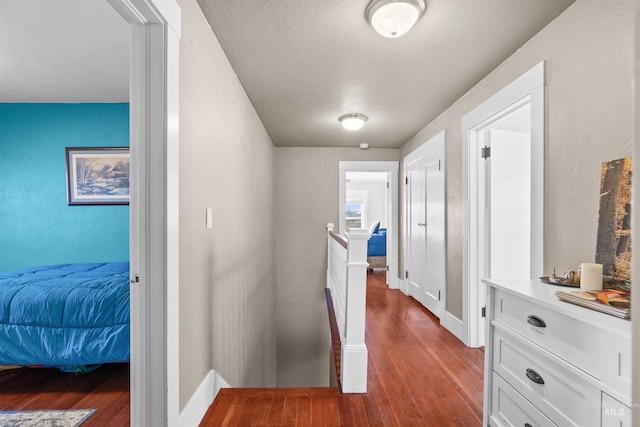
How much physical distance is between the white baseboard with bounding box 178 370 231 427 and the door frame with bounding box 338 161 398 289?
3.33 m

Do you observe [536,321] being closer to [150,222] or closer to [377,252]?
[150,222]

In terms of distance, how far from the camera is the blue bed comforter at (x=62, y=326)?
1.98 meters

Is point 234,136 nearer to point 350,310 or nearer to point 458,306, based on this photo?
point 350,310

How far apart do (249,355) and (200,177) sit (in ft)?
6.71

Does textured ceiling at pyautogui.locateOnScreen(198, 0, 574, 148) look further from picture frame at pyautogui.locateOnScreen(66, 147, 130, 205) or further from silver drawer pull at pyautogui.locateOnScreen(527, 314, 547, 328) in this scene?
picture frame at pyautogui.locateOnScreen(66, 147, 130, 205)

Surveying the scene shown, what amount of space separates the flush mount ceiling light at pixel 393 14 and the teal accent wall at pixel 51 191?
9.95ft

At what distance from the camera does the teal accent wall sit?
335 cm

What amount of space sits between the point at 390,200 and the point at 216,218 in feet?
11.4

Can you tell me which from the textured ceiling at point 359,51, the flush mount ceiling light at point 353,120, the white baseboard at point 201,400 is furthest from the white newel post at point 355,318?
the flush mount ceiling light at point 353,120

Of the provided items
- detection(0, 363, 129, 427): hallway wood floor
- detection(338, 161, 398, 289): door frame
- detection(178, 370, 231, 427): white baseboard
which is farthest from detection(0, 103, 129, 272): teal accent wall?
detection(338, 161, 398, 289): door frame

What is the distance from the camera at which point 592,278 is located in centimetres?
126

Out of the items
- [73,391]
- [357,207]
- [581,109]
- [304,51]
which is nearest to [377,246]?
[357,207]

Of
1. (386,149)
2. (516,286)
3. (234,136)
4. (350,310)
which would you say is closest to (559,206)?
(516,286)

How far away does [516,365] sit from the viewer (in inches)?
51.8
